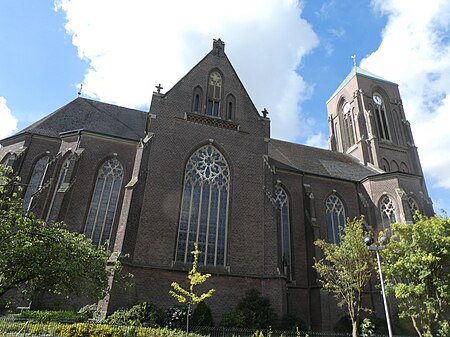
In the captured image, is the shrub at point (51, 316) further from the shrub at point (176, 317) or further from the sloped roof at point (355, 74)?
the sloped roof at point (355, 74)

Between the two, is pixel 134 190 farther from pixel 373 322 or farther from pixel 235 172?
pixel 373 322

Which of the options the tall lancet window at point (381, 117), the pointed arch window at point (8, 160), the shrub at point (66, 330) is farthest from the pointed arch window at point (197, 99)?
the tall lancet window at point (381, 117)

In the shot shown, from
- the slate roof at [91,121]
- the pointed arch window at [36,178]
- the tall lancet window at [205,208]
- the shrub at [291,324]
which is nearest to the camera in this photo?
the shrub at [291,324]

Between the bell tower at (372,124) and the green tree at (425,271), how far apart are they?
1853cm

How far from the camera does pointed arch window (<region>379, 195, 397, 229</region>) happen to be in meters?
26.0

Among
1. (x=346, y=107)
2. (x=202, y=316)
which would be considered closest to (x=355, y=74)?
(x=346, y=107)

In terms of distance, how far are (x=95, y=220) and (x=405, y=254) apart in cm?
1845

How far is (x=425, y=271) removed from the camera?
52.5ft

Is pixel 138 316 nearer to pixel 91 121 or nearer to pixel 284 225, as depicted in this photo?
pixel 284 225

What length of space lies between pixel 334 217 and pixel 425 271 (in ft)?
36.4

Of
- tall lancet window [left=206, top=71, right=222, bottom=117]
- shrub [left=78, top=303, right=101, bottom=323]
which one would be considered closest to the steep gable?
tall lancet window [left=206, top=71, right=222, bottom=117]

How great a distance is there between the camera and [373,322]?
19.9m

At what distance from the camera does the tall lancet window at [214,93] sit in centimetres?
2428

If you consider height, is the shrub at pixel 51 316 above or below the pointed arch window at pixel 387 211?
below
